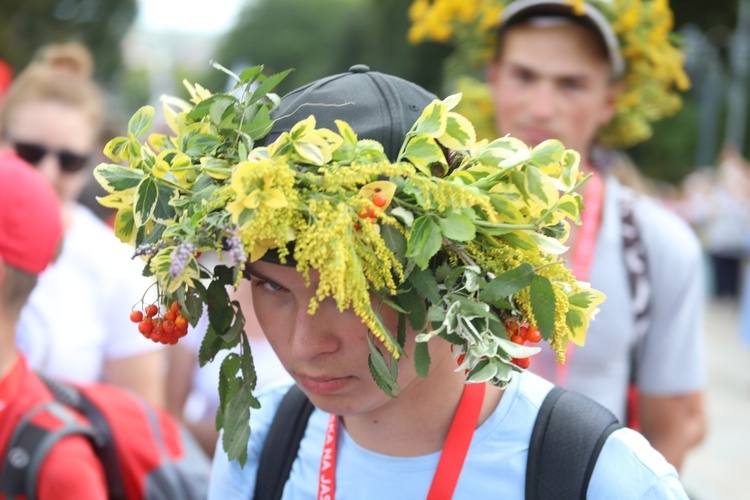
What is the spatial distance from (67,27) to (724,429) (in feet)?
112

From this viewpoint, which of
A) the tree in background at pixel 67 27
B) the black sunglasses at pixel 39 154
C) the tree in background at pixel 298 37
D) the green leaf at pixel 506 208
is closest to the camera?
the green leaf at pixel 506 208

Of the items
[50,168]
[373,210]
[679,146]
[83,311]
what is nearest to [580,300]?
[373,210]

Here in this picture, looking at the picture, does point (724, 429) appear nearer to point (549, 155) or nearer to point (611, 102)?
point (611, 102)

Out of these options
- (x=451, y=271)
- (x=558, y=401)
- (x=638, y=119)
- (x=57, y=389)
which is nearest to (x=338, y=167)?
(x=451, y=271)

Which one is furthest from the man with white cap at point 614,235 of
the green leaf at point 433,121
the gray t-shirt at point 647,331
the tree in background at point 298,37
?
the tree in background at point 298,37

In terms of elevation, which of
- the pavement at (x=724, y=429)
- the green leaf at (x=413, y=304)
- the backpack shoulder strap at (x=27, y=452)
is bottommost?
the pavement at (x=724, y=429)

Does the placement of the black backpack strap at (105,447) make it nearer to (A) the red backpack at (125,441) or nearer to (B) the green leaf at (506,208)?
(A) the red backpack at (125,441)

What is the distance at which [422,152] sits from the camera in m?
1.62

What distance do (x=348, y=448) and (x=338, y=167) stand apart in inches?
28.4

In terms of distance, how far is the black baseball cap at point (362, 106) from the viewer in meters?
1.72

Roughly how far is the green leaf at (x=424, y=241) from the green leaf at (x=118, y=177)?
54 cm

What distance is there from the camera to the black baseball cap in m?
1.72

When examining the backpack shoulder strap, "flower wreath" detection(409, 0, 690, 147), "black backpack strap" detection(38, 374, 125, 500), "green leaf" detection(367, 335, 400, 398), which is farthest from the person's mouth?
"flower wreath" detection(409, 0, 690, 147)

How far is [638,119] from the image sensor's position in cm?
387
